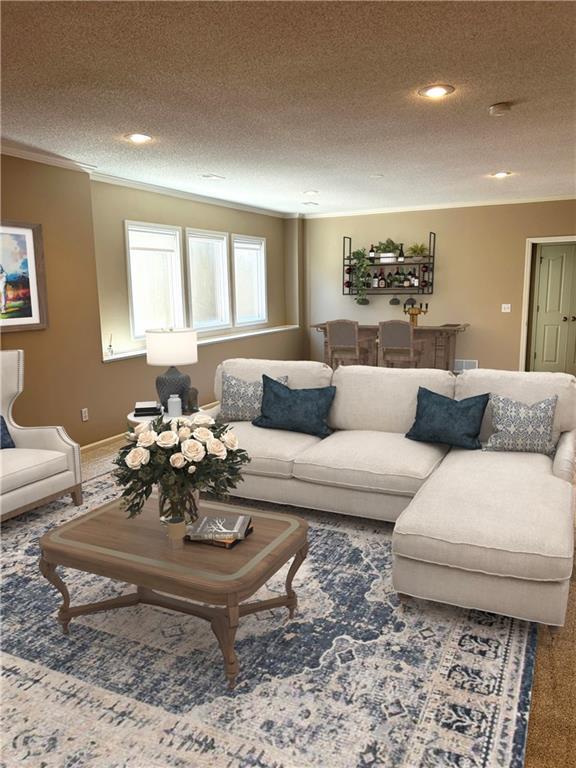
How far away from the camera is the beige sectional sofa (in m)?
2.31

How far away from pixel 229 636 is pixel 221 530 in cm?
42

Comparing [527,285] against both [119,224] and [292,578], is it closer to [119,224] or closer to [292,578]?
[119,224]

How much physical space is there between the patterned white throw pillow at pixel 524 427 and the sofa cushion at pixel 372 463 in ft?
1.20

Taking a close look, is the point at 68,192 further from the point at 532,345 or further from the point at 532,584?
the point at 532,345

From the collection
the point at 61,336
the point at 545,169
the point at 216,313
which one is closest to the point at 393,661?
the point at 61,336

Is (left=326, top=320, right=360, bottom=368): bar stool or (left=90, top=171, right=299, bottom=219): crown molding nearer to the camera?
(left=90, top=171, right=299, bottom=219): crown molding

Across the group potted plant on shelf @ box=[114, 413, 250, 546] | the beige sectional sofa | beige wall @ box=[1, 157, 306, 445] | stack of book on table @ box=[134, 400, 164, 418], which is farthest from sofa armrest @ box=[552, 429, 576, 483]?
beige wall @ box=[1, 157, 306, 445]

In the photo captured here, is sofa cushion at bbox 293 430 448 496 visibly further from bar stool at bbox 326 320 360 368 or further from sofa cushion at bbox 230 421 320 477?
bar stool at bbox 326 320 360 368

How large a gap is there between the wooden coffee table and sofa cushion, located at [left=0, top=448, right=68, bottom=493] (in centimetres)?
98

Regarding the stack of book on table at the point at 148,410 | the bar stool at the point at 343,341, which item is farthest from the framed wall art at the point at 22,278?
the bar stool at the point at 343,341

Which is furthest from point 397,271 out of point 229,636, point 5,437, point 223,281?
point 229,636

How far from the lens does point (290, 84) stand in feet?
9.30

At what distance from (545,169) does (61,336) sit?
4.58 metres

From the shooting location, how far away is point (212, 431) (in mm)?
2355
